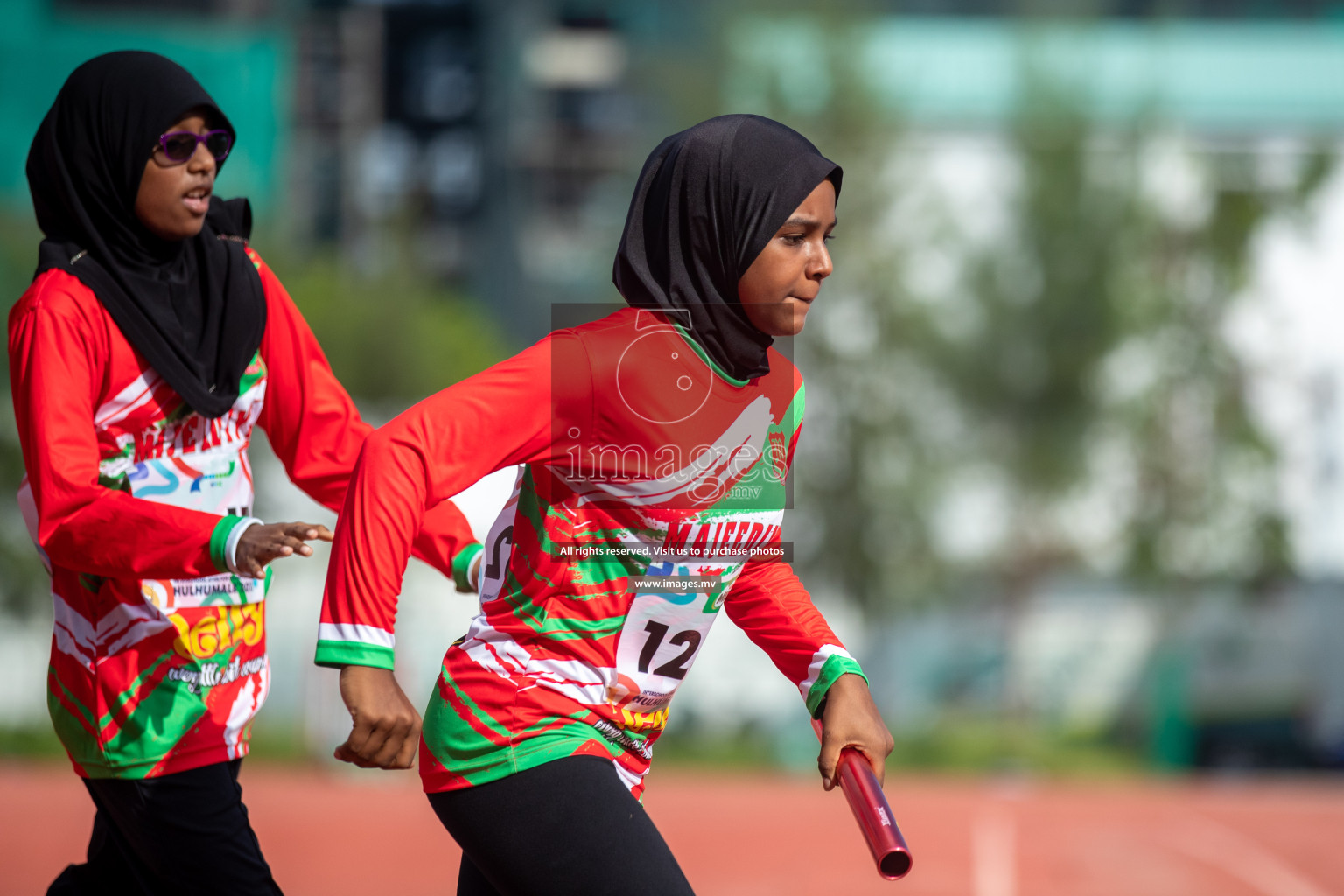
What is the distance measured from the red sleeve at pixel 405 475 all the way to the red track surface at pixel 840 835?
7657 mm

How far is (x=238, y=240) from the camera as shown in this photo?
10.5 feet

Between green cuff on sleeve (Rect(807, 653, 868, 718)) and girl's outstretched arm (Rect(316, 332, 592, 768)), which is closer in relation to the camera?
girl's outstretched arm (Rect(316, 332, 592, 768))

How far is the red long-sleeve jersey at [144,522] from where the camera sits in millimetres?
2605

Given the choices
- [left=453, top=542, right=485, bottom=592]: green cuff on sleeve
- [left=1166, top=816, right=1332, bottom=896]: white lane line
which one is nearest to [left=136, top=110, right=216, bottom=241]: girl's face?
[left=453, top=542, right=485, bottom=592]: green cuff on sleeve

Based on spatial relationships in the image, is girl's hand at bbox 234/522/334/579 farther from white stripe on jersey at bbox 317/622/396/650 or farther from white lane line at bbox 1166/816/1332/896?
white lane line at bbox 1166/816/1332/896

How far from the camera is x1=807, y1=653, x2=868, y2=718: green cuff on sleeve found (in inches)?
101

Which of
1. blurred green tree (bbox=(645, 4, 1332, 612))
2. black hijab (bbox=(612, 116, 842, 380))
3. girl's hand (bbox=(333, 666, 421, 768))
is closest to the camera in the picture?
girl's hand (bbox=(333, 666, 421, 768))

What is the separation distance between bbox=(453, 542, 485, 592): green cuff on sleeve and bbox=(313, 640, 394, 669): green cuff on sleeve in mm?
827

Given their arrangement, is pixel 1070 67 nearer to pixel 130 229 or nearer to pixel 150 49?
pixel 150 49

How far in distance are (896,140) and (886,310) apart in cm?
220

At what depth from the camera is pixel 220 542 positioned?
8.36 feet

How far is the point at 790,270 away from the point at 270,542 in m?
1.04

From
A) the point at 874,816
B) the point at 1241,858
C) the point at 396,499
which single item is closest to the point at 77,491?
the point at 396,499

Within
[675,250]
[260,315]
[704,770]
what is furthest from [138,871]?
[704,770]
